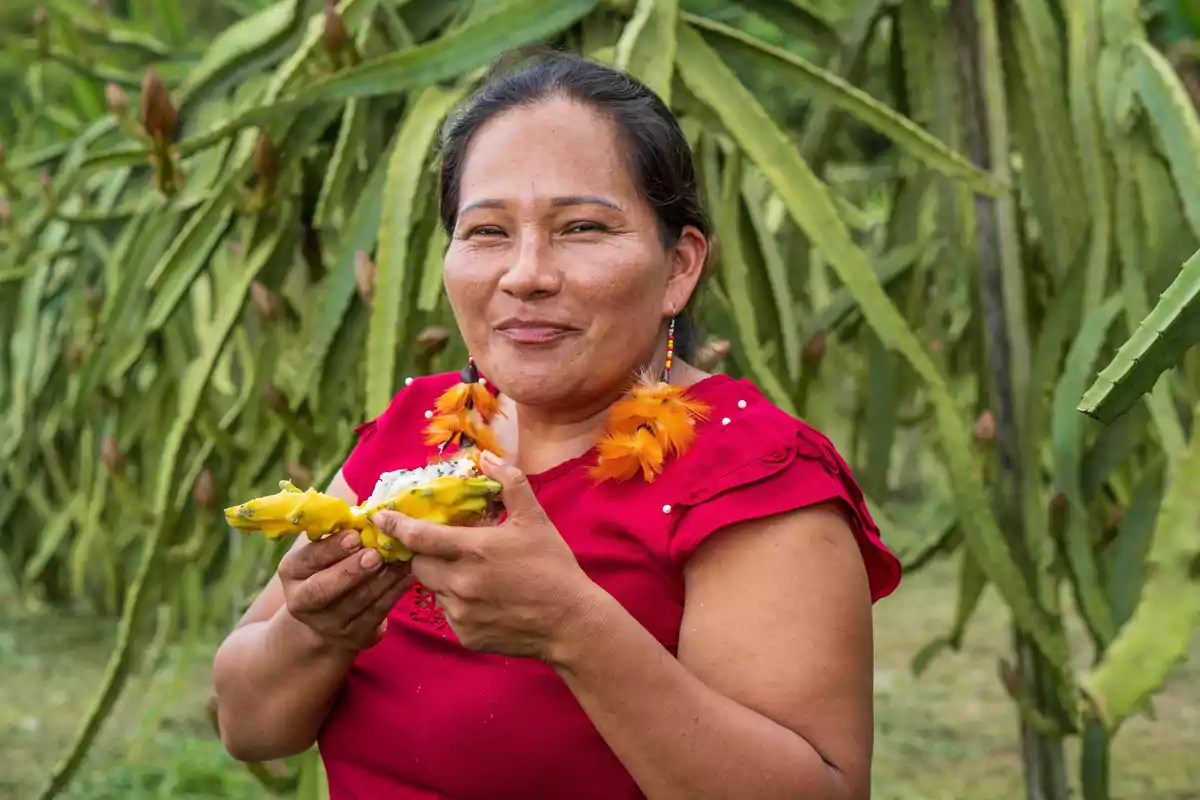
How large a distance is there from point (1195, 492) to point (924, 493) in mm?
4577

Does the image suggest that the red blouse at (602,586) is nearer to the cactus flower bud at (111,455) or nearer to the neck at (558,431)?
the neck at (558,431)

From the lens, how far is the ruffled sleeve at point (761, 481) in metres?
0.91

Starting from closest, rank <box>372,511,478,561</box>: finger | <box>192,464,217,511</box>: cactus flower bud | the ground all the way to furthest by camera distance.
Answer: <box>372,511,478,561</box>: finger < <box>192,464,217,511</box>: cactus flower bud < the ground

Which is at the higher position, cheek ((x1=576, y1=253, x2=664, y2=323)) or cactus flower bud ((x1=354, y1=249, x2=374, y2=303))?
cheek ((x1=576, y1=253, x2=664, y2=323))

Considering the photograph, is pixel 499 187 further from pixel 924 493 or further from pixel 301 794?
pixel 924 493

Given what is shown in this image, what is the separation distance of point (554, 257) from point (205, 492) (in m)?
0.91

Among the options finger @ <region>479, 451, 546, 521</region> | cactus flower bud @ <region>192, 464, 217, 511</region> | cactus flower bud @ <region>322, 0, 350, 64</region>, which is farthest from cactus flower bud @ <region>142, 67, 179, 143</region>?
finger @ <region>479, 451, 546, 521</region>

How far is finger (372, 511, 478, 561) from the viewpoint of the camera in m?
0.80

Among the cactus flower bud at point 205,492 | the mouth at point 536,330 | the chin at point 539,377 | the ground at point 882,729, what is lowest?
the ground at point 882,729

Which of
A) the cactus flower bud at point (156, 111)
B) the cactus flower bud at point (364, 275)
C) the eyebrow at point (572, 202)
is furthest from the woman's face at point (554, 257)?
the cactus flower bud at point (156, 111)

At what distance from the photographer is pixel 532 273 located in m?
0.95

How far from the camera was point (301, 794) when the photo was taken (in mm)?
1346

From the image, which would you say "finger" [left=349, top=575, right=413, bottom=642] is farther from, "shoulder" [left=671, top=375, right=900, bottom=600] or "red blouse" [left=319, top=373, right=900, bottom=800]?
"shoulder" [left=671, top=375, right=900, bottom=600]

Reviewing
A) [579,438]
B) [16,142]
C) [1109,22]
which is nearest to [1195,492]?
[579,438]
